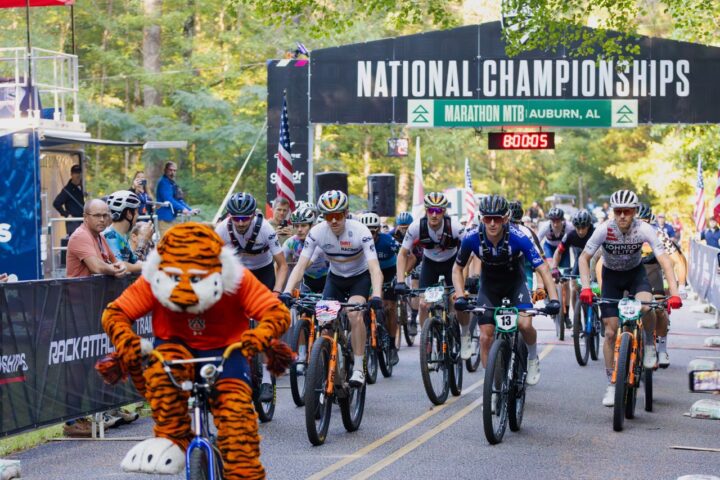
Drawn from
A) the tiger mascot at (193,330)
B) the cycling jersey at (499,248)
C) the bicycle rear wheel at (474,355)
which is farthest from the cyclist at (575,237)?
the tiger mascot at (193,330)

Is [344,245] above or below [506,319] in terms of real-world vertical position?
above

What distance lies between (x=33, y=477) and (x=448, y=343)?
5059mm

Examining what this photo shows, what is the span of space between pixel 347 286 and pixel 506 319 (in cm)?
200

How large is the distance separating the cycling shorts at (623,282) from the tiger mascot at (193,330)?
6.86 m

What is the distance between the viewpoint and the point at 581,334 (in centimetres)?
1625

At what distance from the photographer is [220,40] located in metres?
42.9

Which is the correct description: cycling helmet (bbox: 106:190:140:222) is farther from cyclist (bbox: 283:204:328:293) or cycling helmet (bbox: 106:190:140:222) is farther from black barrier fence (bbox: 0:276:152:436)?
cyclist (bbox: 283:204:328:293)

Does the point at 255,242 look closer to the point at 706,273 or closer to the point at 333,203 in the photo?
the point at 333,203

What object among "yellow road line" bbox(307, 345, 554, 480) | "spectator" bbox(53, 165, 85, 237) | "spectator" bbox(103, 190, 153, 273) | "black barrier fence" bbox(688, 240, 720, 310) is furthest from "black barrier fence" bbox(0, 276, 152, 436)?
"black barrier fence" bbox(688, 240, 720, 310)

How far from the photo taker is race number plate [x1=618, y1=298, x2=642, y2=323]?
1135 centimetres

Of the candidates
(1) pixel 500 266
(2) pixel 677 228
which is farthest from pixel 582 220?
(2) pixel 677 228

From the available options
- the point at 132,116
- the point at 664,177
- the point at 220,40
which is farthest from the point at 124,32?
the point at 664,177

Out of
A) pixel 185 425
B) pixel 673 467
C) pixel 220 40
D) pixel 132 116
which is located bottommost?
pixel 673 467

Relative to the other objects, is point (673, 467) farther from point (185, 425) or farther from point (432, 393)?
point (185, 425)
